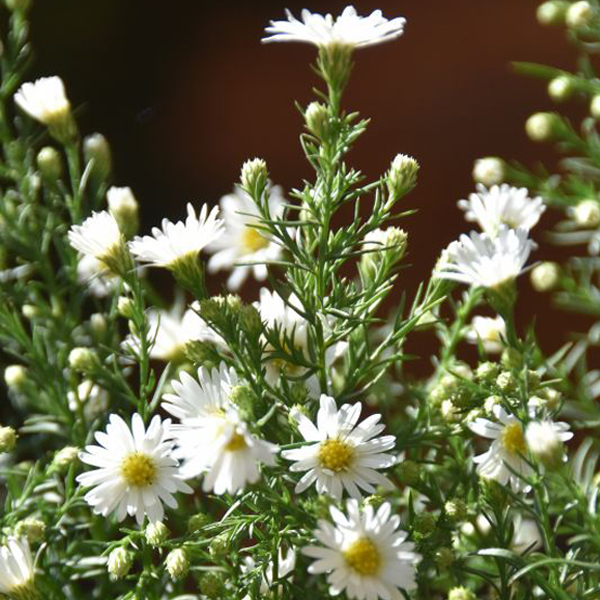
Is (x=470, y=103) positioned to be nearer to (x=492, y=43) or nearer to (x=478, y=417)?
(x=492, y=43)

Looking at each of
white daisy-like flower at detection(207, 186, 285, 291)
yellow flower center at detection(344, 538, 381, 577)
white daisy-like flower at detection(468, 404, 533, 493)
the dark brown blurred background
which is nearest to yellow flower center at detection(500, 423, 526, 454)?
white daisy-like flower at detection(468, 404, 533, 493)

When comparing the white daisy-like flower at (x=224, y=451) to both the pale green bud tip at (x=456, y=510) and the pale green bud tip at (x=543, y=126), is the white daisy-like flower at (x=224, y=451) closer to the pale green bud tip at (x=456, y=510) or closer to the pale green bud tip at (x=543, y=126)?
the pale green bud tip at (x=456, y=510)

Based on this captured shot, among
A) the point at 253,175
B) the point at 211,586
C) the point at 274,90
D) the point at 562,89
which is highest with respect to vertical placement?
the point at 274,90

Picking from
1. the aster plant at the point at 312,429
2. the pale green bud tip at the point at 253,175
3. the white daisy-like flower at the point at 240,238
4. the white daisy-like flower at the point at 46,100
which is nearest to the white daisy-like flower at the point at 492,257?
the aster plant at the point at 312,429

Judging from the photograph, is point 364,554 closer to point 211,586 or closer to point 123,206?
point 211,586

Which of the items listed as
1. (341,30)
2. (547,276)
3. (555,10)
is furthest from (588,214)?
(341,30)

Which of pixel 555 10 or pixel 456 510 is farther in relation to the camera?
pixel 555 10
